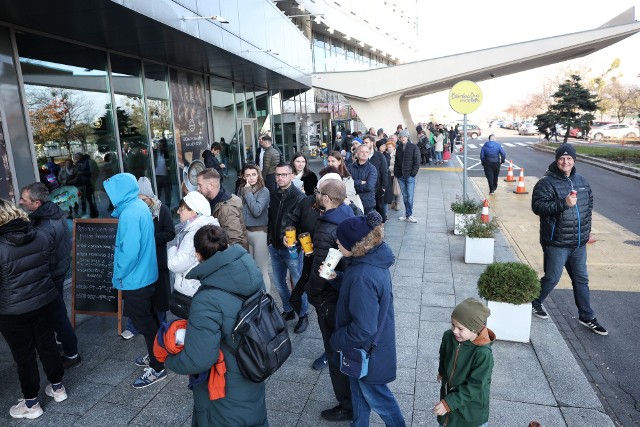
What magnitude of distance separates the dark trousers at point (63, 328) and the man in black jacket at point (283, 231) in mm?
2266

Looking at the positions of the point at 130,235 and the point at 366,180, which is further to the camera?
the point at 366,180

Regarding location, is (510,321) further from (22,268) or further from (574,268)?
(22,268)

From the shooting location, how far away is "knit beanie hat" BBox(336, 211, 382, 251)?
2943 mm

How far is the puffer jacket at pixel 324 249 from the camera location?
3.58m

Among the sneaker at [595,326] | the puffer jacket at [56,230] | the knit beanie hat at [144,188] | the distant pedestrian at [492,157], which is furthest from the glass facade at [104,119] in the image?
the distant pedestrian at [492,157]

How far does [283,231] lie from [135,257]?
165cm

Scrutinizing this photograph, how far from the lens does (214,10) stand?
8.73 metres

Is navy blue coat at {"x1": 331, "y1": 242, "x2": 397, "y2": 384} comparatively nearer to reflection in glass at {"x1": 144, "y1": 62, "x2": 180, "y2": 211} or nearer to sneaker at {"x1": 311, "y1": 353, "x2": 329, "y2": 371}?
sneaker at {"x1": 311, "y1": 353, "x2": 329, "y2": 371}

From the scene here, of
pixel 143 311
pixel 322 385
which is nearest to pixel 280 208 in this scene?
pixel 143 311

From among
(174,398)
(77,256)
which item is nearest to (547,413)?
(174,398)

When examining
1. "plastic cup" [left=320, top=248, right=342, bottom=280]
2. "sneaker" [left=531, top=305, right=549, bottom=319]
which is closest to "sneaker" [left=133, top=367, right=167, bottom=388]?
"plastic cup" [left=320, top=248, right=342, bottom=280]

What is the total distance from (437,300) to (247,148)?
416 inches

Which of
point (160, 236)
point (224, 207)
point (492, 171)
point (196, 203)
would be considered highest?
point (196, 203)

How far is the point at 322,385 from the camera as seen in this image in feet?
14.0
